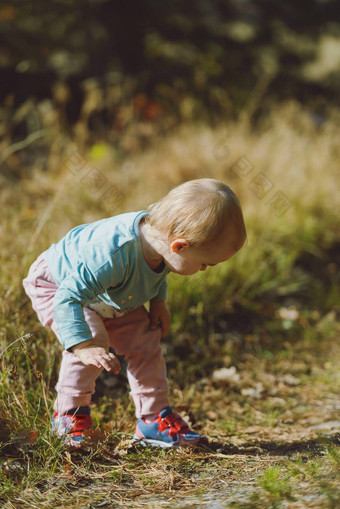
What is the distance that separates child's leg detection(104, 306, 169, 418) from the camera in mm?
2254

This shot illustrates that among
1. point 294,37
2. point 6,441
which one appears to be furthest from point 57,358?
point 294,37

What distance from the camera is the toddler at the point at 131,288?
1.87 metres

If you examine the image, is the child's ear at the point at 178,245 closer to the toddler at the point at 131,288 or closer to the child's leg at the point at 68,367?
the toddler at the point at 131,288

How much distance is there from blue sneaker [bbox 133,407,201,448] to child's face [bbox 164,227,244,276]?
2.24 ft

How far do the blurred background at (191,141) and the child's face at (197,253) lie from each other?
2.73 feet

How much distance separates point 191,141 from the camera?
219 inches

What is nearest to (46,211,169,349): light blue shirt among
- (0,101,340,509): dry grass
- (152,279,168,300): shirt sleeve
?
(152,279,168,300): shirt sleeve

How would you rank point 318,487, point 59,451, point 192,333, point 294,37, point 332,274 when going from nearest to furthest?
1. point 318,487
2. point 59,451
3. point 192,333
4. point 332,274
5. point 294,37

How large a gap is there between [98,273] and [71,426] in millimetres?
591

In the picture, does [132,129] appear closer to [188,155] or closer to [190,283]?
[188,155]

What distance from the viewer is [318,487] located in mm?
1629

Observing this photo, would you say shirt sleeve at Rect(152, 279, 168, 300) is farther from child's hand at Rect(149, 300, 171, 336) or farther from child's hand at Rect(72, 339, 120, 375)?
child's hand at Rect(72, 339, 120, 375)

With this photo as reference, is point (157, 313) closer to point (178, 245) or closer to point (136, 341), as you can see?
point (136, 341)

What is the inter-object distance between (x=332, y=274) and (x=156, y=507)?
3269mm
